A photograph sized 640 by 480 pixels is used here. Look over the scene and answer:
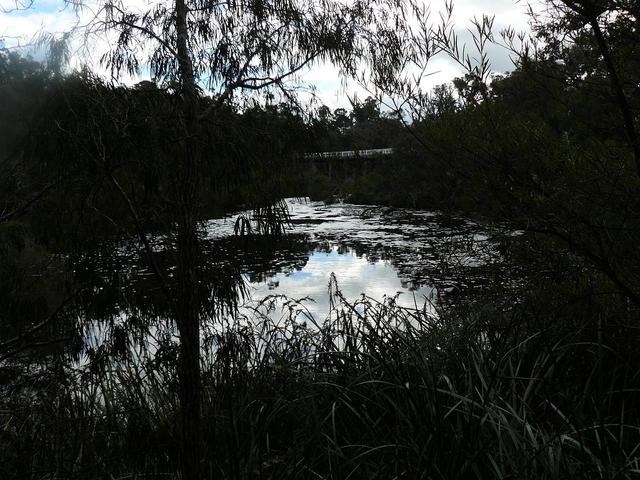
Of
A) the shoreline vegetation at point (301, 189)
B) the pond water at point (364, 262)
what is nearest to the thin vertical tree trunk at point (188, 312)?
the shoreline vegetation at point (301, 189)

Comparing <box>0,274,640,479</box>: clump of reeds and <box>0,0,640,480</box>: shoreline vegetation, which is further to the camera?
<box>0,0,640,480</box>: shoreline vegetation

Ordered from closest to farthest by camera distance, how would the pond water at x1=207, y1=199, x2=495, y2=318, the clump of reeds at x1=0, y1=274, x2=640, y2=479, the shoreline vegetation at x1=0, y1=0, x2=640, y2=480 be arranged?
the clump of reeds at x1=0, y1=274, x2=640, y2=479 < the shoreline vegetation at x1=0, y1=0, x2=640, y2=480 < the pond water at x1=207, y1=199, x2=495, y2=318

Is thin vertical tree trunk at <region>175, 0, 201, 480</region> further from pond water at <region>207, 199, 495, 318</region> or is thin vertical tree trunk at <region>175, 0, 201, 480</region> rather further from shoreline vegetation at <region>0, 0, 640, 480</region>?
pond water at <region>207, 199, 495, 318</region>

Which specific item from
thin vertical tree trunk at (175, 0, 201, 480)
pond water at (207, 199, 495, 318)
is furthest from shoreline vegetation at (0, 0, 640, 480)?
pond water at (207, 199, 495, 318)

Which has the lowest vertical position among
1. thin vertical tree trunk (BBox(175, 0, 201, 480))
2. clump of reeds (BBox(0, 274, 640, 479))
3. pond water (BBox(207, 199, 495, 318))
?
pond water (BBox(207, 199, 495, 318))

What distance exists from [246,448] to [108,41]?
2168mm

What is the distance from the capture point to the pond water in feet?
29.2

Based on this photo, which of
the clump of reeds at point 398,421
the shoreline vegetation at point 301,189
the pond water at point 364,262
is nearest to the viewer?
the clump of reeds at point 398,421

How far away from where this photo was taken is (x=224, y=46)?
2.90 meters

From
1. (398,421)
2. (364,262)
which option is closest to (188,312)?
(398,421)

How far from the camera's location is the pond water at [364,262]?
891cm

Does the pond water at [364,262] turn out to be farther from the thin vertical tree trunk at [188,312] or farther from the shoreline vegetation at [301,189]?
the thin vertical tree trunk at [188,312]

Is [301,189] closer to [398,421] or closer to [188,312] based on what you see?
[188,312]

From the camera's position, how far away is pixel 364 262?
1248 cm
